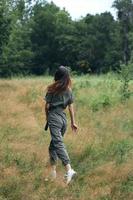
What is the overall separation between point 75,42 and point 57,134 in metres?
59.5

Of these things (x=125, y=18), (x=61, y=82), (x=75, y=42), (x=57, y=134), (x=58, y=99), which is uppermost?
(x=61, y=82)

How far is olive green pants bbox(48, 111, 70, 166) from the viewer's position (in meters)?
8.53

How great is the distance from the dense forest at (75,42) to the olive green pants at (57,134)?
5060 cm

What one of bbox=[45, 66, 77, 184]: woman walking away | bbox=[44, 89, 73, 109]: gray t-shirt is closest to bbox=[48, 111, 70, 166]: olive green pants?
bbox=[45, 66, 77, 184]: woman walking away

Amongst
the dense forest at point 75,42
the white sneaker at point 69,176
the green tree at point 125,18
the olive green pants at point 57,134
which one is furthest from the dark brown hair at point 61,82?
the green tree at point 125,18

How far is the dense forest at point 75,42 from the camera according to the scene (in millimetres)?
64375

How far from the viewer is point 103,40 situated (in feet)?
227

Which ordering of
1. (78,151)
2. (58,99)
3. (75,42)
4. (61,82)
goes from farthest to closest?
(75,42) < (78,151) < (58,99) < (61,82)

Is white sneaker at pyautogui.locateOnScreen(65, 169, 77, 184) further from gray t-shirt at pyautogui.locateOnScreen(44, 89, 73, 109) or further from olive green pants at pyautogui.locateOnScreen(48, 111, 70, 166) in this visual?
gray t-shirt at pyautogui.locateOnScreen(44, 89, 73, 109)

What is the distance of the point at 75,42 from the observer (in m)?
67.6

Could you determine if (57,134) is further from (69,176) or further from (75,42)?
(75,42)

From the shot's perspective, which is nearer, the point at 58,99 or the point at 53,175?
the point at 53,175

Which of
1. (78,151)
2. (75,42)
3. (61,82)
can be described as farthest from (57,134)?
(75,42)

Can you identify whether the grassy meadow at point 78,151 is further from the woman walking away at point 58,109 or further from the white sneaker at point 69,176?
the woman walking away at point 58,109
